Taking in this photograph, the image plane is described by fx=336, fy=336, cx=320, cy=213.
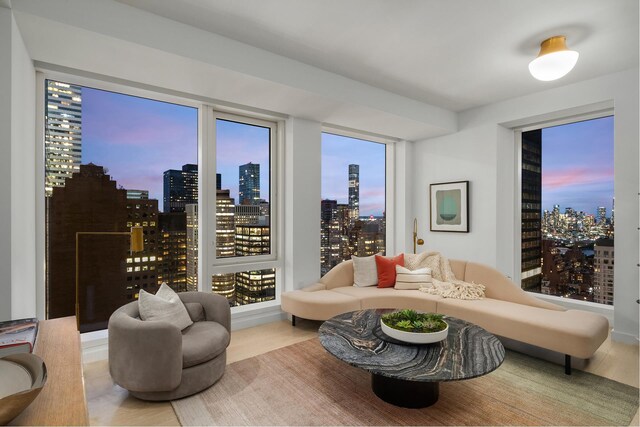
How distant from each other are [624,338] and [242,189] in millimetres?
4398

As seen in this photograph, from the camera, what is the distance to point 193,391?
7.75 feet

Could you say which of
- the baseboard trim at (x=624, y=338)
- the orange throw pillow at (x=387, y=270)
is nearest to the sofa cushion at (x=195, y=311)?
the orange throw pillow at (x=387, y=270)

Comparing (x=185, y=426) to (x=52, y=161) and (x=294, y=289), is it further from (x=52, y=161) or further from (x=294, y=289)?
(x=52, y=161)

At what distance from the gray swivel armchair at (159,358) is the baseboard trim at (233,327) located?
33.6 inches

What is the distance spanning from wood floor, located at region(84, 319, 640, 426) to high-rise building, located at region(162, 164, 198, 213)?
1.54 metres

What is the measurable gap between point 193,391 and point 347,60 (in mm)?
3121

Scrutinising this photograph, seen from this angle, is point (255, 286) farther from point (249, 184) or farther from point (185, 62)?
point (185, 62)

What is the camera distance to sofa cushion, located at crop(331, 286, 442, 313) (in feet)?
12.0

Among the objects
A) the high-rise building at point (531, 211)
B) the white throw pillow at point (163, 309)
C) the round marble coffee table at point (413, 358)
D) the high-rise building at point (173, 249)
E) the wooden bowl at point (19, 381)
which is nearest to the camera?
the wooden bowl at point (19, 381)

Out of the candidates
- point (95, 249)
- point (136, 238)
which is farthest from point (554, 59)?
point (95, 249)

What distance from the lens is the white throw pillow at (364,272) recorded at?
4295mm

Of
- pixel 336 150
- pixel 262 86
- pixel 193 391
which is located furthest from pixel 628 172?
pixel 193 391

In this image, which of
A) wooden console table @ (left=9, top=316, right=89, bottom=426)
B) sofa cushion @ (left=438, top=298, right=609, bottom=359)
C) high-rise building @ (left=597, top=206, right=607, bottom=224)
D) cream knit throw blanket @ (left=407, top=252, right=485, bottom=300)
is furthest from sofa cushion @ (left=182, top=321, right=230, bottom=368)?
high-rise building @ (left=597, top=206, right=607, bottom=224)

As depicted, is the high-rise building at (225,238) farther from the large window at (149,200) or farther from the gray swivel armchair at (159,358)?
the gray swivel armchair at (159,358)
